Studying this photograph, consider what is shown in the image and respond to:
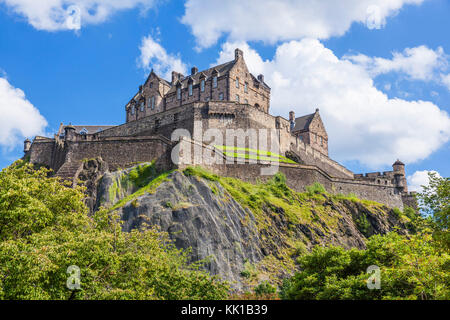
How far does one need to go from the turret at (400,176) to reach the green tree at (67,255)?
49636 mm

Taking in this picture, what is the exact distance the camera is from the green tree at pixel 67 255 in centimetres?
1775

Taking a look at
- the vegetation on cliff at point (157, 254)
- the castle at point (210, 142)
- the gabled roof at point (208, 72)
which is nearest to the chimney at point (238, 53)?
Result: the castle at point (210, 142)

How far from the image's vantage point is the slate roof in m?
82.7

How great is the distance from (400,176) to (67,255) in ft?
200

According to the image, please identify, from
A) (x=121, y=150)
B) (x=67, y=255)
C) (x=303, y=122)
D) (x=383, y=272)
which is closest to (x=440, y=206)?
(x=383, y=272)

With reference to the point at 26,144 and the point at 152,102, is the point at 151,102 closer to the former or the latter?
the point at 152,102

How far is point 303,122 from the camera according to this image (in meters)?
84.5

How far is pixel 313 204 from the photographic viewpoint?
4922cm

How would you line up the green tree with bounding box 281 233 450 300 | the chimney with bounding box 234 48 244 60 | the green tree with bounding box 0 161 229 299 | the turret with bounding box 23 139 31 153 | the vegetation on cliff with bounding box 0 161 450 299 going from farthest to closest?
1. the chimney with bounding box 234 48 244 60
2. the turret with bounding box 23 139 31 153
3. the green tree with bounding box 281 233 450 300
4. the vegetation on cliff with bounding box 0 161 450 299
5. the green tree with bounding box 0 161 229 299

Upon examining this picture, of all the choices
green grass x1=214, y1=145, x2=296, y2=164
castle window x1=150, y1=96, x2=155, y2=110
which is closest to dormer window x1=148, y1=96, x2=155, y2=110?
castle window x1=150, y1=96, x2=155, y2=110

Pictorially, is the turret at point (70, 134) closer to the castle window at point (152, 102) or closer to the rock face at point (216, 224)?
the rock face at point (216, 224)

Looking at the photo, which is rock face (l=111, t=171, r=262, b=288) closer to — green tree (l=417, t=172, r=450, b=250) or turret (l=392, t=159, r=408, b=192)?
green tree (l=417, t=172, r=450, b=250)

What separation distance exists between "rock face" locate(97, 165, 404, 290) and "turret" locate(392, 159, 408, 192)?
79.2ft

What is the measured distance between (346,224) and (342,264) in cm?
2092
